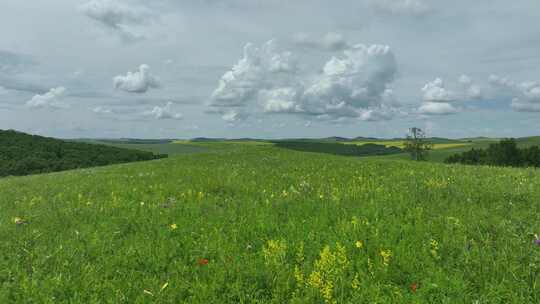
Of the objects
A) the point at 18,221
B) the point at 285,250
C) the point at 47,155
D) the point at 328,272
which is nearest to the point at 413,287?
the point at 328,272

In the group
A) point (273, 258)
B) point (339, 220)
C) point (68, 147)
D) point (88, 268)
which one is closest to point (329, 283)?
point (273, 258)

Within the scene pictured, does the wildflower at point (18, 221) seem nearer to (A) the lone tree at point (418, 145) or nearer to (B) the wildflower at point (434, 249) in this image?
(B) the wildflower at point (434, 249)

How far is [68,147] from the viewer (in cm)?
11625

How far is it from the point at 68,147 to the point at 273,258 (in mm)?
131780

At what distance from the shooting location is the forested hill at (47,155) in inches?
3625

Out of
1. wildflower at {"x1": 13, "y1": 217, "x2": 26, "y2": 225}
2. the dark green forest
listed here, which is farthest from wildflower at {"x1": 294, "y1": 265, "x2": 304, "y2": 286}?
the dark green forest

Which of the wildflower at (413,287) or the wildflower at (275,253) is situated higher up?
the wildflower at (275,253)

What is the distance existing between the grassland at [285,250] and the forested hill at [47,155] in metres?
99.2

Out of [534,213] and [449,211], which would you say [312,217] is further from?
[534,213]

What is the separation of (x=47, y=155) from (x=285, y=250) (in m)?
123

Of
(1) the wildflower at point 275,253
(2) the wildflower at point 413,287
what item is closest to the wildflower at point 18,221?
(1) the wildflower at point 275,253

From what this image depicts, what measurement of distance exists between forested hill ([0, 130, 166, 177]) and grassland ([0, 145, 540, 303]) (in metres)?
99.2

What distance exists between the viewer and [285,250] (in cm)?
538

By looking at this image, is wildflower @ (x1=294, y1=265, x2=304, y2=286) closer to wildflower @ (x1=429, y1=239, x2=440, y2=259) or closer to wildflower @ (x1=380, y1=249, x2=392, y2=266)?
wildflower @ (x1=380, y1=249, x2=392, y2=266)
